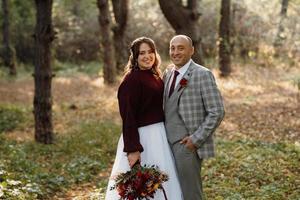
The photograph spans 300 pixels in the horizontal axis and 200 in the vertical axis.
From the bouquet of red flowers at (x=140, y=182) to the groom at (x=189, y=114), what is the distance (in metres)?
0.36

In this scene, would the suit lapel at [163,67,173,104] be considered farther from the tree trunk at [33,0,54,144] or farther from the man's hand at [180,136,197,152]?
the tree trunk at [33,0,54,144]

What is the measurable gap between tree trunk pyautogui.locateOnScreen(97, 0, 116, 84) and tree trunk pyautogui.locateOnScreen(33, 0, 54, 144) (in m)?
8.36

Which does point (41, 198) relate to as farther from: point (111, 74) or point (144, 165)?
point (111, 74)

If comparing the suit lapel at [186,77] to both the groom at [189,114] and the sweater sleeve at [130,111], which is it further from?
the sweater sleeve at [130,111]

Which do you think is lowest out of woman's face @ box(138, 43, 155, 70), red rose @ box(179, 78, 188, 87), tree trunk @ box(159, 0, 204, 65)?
red rose @ box(179, 78, 188, 87)

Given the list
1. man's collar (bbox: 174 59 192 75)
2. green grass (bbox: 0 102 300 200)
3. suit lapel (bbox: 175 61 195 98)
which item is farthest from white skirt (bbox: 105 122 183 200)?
green grass (bbox: 0 102 300 200)

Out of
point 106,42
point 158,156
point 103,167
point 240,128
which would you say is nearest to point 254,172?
point 103,167

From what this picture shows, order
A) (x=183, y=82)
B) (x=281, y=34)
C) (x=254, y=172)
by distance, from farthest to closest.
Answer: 1. (x=281, y=34)
2. (x=254, y=172)
3. (x=183, y=82)

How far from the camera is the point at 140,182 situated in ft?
16.3

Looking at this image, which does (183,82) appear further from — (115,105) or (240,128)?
(115,105)

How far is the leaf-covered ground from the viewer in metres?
7.94

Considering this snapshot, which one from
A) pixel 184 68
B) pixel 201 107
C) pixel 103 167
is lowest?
pixel 103 167

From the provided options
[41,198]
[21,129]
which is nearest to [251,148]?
[41,198]

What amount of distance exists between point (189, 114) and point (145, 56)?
2.63 ft
